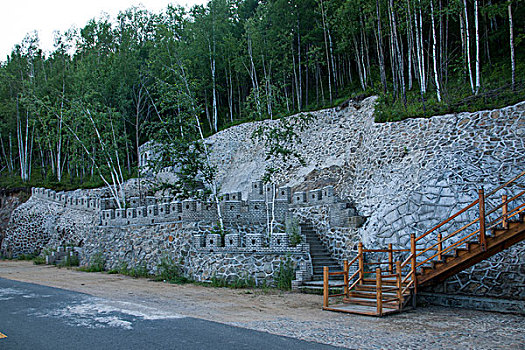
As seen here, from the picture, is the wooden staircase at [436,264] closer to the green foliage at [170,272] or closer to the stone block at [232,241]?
the stone block at [232,241]

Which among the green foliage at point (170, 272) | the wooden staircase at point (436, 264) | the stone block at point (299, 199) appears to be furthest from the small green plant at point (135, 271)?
the wooden staircase at point (436, 264)

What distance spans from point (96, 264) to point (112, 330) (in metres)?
12.4

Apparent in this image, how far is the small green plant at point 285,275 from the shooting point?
12080 millimetres

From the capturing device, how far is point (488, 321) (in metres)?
7.81

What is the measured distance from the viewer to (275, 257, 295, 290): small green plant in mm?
12080

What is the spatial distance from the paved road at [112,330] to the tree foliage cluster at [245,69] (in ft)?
25.2

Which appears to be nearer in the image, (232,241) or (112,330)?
(112,330)

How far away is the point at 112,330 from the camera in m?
6.70

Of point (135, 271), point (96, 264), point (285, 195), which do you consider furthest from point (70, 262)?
point (285, 195)

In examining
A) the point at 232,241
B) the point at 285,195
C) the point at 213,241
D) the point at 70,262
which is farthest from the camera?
the point at 70,262

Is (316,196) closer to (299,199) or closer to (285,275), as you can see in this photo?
(299,199)

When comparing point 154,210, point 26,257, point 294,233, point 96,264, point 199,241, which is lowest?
point 26,257

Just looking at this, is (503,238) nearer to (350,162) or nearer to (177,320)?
(177,320)

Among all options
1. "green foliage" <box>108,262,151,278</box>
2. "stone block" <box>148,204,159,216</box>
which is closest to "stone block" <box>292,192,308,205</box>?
"stone block" <box>148,204,159,216</box>
